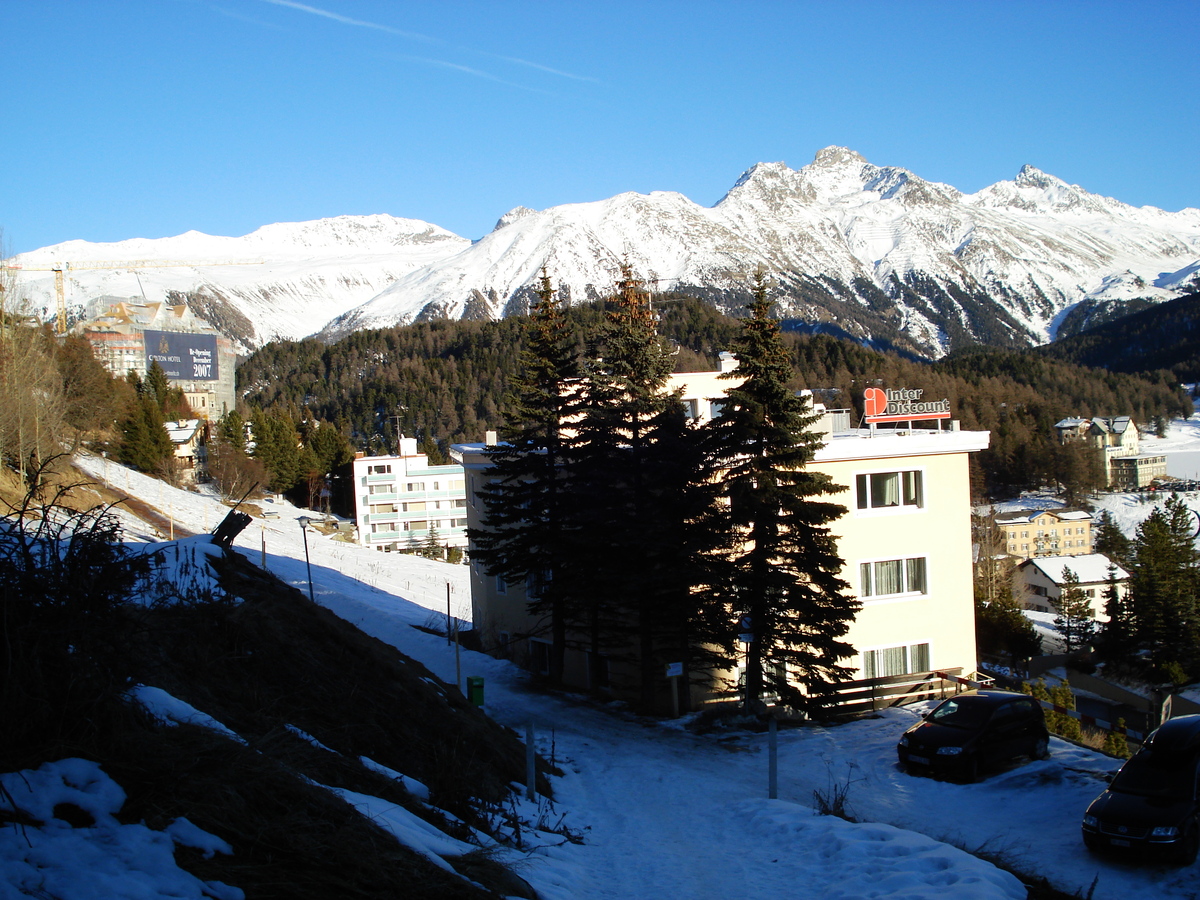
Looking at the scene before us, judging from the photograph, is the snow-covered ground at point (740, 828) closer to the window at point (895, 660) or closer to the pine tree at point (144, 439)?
the window at point (895, 660)

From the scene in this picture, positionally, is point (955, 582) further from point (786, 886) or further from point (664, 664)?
point (786, 886)

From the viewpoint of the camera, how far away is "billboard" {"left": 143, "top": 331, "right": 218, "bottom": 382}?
122 m

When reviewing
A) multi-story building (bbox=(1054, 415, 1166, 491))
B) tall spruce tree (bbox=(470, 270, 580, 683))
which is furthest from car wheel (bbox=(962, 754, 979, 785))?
multi-story building (bbox=(1054, 415, 1166, 491))

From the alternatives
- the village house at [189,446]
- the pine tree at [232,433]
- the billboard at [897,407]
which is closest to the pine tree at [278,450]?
the pine tree at [232,433]

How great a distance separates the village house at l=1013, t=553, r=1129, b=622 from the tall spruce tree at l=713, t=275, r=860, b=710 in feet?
252

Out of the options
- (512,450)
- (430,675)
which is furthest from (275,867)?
(512,450)

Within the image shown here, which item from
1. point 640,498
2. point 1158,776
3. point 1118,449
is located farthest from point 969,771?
point 1118,449

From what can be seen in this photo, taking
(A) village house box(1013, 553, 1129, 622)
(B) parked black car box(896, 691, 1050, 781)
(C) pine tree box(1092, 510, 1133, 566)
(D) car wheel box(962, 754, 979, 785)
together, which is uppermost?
(B) parked black car box(896, 691, 1050, 781)

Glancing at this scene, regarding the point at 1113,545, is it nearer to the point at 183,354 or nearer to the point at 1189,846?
the point at 1189,846

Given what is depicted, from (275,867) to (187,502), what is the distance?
5871cm

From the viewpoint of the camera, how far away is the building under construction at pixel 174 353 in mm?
121125

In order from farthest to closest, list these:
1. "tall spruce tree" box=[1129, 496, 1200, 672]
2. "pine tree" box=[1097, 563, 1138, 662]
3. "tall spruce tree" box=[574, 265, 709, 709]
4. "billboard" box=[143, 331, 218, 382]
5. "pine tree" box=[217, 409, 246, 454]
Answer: "billboard" box=[143, 331, 218, 382], "pine tree" box=[217, 409, 246, 454], "pine tree" box=[1097, 563, 1138, 662], "tall spruce tree" box=[1129, 496, 1200, 672], "tall spruce tree" box=[574, 265, 709, 709]

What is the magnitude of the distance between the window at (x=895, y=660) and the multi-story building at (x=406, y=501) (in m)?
70.8

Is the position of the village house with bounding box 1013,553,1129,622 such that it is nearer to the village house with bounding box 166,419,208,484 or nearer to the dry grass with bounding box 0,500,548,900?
the village house with bounding box 166,419,208,484
